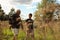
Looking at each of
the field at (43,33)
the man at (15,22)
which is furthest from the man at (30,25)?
the field at (43,33)

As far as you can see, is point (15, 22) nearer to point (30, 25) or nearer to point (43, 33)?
point (30, 25)

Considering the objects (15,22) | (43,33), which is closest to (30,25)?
(15,22)

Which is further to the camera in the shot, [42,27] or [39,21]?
[39,21]

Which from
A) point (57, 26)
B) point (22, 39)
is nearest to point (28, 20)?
point (22, 39)

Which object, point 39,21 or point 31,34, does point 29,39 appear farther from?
point 39,21

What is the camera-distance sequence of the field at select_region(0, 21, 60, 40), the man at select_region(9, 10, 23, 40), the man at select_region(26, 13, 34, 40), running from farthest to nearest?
the field at select_region(0, 21, 60, 40), the man at select_region(26, 13, 34, 40), the man at select_region(9, 10, 23, 40)

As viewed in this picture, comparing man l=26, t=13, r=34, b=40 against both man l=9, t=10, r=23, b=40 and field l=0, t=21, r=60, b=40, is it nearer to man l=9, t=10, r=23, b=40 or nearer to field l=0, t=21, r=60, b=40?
man l=9, t=10, r=23, b=40

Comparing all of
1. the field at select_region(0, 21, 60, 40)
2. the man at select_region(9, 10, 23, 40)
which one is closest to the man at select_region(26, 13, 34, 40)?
the man at select_region(9, 10, 23, 40)

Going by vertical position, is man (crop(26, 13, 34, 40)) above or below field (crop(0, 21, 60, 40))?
above

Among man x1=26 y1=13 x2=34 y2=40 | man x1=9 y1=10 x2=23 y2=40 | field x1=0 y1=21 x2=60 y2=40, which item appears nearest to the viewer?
man x1=9 y1=10 x2=23 y2=40

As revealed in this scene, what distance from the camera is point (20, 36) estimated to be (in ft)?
44.7

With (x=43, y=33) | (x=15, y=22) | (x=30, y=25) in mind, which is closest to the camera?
(x=15, y=22)

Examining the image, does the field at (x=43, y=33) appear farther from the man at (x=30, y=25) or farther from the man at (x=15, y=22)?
the man at (x=15, y=22)

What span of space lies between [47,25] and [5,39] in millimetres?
3156
